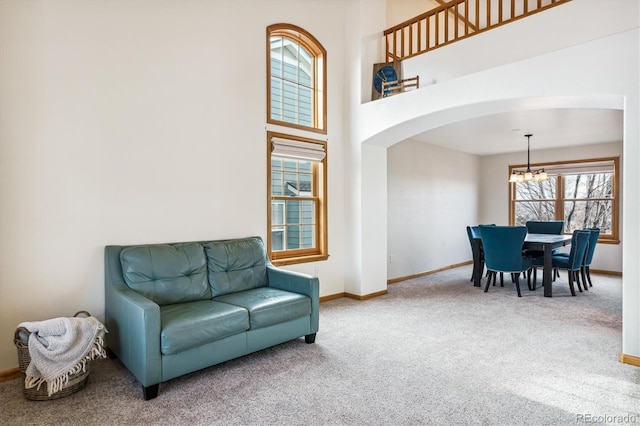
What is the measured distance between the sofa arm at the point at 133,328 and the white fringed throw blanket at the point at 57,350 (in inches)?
9.0

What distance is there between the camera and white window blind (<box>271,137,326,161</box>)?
13.6 ft

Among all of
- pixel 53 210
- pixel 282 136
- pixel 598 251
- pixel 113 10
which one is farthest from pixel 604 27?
pixel 598 251

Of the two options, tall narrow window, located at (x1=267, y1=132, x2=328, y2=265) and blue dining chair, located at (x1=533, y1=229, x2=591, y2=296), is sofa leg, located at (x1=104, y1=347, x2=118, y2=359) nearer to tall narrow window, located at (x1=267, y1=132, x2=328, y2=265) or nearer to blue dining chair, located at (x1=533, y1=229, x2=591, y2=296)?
tall narrow window, located at (x1=267, y1=132, x2=328, y2=265)

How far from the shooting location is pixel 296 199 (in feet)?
14.9

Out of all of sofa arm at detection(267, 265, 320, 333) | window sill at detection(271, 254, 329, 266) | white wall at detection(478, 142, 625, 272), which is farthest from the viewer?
white wall at detection(478, 142, 625, 272)

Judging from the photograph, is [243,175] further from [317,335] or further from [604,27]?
[604,27]

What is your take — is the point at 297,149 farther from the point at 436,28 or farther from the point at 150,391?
the point at 150,391

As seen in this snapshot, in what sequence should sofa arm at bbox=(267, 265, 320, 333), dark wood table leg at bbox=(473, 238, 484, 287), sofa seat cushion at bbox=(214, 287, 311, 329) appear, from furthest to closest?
dark wood table leg at bbox=(473, 238, 484, 287) → sofa arm at bbox=(267, 265, 320, 333) → sofa seat cushion at bbox=(214, 287, 311, 329)

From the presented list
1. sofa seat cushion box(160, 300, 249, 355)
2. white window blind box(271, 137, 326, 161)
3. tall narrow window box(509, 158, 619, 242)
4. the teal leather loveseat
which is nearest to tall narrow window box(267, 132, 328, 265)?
white window blind box(271, 137, 326, 161)

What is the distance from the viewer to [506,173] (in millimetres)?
8070

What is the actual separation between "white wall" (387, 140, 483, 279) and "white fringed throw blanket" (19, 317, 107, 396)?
443 cm

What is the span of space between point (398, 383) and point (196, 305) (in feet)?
5.37

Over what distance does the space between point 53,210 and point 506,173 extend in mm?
8207

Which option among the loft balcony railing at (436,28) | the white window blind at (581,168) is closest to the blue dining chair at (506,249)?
the loft balcony railing at (436,28)
